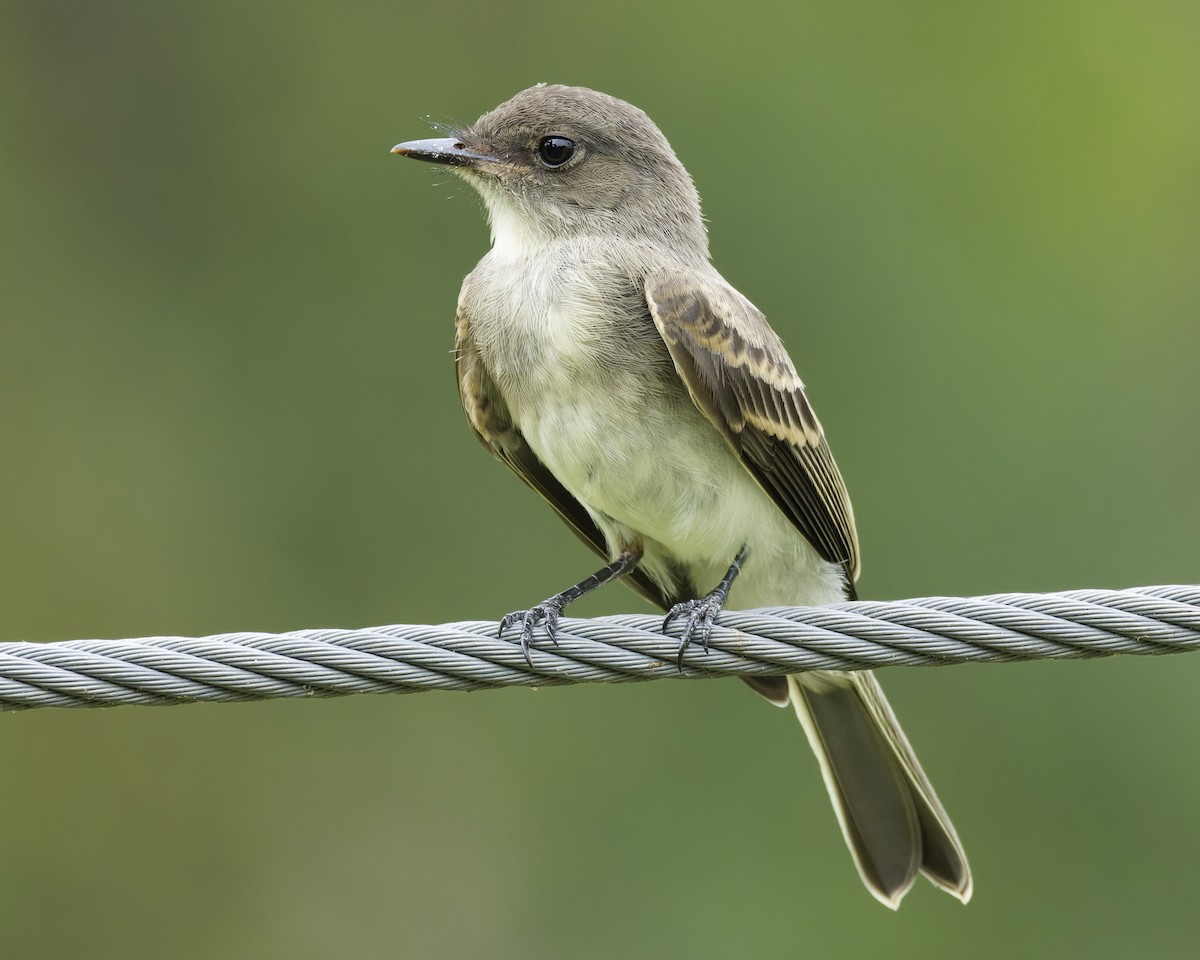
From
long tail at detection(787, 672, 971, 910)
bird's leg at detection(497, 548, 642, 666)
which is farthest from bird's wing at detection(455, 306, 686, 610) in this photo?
long tail at detection(787, 672, 971, 910)

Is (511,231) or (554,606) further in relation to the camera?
(511,231)

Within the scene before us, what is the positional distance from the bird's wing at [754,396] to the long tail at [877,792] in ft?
1.59

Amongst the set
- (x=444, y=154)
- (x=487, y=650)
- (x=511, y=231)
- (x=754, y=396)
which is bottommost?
(x=487, y=650)

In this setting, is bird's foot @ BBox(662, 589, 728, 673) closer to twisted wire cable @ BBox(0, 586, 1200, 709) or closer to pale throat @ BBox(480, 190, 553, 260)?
twisted wire cable @ BBox(0, 586, 1200, 709)

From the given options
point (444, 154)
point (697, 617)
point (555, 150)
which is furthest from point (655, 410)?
point (444, 154)

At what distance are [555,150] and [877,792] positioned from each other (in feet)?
8.07

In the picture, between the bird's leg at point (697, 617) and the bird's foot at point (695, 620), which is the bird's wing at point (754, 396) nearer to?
the bird's leg at point (697, 617)

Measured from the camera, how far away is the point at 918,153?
410 inches

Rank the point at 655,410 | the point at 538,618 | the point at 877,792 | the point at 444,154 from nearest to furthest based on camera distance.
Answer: the point at 538,618
the point at 655,410
the point at 877,792
the point at 444,154

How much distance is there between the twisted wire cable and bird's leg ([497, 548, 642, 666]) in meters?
0.19

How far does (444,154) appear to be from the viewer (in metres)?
5.91

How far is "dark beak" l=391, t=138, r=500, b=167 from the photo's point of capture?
5910mm

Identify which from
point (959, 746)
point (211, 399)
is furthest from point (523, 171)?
point (211, 399)

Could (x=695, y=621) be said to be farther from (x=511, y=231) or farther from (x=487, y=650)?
(x=511, y=231)
